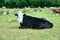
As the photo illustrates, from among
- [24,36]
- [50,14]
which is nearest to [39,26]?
[24,36]

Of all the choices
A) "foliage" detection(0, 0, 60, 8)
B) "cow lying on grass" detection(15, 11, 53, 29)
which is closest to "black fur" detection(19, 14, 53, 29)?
"cow lying on grass" detection(15, 11, 53, 29)

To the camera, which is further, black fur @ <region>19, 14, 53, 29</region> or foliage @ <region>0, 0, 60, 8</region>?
foliage @ <region>0, 0, 60, 8</region>

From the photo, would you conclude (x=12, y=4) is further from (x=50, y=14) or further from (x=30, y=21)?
(x=30, y=21)

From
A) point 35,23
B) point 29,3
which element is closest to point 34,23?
point 35,23

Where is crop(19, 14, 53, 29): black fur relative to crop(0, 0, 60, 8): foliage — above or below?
above

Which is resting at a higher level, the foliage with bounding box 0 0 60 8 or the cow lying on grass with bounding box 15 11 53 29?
the cow lying on grass with bounding box 15 11 53 29

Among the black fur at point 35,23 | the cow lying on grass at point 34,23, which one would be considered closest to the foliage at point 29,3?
the cow lying on grass at point 34,23

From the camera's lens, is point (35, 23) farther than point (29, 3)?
No

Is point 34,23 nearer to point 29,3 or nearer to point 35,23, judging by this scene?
point 35,23

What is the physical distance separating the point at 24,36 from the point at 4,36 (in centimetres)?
63

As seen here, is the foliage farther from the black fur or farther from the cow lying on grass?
the black fur

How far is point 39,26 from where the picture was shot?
35.5 ft

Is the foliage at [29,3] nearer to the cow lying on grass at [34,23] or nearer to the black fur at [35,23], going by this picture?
the cow lying on grass at [34,23]

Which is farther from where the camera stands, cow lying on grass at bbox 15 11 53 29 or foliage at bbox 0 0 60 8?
foliage at bbox 0 0 60 8
